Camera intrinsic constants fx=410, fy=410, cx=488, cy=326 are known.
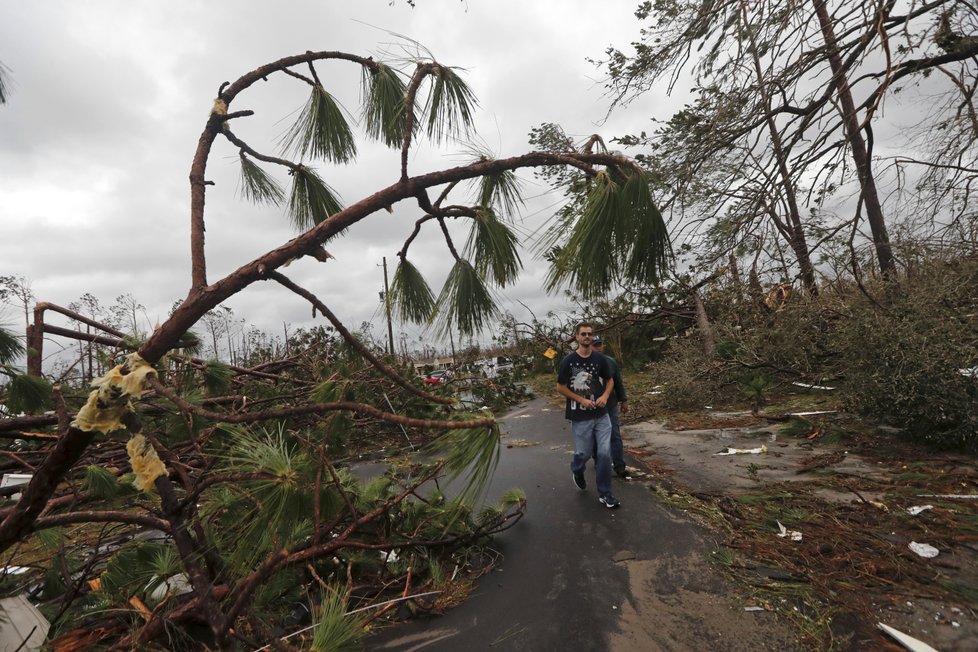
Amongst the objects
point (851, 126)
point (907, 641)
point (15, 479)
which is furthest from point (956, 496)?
point (15, 479)

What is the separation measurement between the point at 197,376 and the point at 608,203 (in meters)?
2.83

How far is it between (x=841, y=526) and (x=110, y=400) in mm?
3457

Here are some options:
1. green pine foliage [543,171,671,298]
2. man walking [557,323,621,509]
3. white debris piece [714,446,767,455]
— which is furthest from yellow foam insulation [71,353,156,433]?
white debris piece [714,446,767,455]

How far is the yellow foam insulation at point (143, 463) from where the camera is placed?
910 millimetres

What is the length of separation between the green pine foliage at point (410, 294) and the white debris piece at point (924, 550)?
2812mm

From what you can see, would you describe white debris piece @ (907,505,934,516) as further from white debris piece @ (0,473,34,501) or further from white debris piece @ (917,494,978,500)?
white debris piece @ (0,473,34,501)

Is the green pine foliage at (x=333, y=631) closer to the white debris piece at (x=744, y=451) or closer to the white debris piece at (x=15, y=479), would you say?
the white debris piece at (x=15, y=479)

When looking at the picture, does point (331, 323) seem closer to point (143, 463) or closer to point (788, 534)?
point (143, 463)

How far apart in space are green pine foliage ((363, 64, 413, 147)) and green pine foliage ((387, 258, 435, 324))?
56 cm

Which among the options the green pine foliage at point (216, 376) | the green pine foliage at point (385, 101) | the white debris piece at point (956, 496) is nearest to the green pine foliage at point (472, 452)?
the green pine foliage at point (385, 101)

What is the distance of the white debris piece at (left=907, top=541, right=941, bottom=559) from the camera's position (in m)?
2.11

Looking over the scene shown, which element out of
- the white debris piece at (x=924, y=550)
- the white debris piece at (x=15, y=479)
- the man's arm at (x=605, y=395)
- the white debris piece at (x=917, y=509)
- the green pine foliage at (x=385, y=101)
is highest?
the green pine foliage at (x=385, y=101)

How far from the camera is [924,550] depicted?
2146 millimetres

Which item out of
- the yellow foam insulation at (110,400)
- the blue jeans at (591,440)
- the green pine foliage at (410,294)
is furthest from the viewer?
the blue jeans at (591,440)
